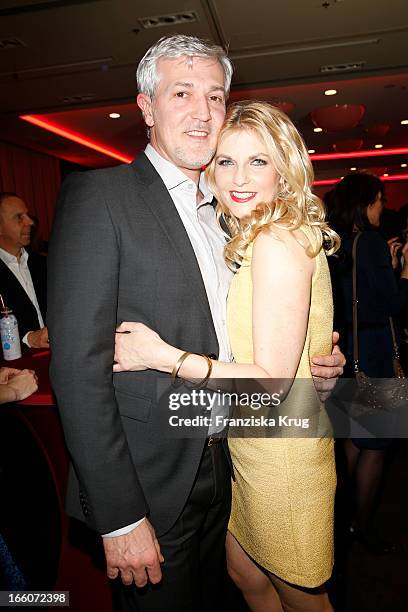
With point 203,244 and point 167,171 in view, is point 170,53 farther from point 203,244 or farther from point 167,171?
point 203,244

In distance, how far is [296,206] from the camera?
4.56ft

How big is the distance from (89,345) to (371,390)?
1.70 meters

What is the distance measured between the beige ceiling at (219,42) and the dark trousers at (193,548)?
3.22 m

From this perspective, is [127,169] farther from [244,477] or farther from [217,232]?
[244,477]

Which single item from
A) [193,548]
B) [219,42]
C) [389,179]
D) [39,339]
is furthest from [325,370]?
[389,179]

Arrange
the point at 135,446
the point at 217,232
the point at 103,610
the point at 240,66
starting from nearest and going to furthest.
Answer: the point at 135,446, the point at 217,232, the point at 103,610, the point at 240,66

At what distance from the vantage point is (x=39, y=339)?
2732 millimetres

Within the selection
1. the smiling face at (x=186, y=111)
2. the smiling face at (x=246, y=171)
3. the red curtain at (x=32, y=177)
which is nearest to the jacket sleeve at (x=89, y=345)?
the smiling face at (x=186, y=111)

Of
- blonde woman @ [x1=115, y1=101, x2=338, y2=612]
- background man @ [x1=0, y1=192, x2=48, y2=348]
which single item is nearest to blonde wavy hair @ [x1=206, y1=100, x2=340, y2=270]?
blonde woman @ [x1=115, y1=101, x2=338, y2=612]

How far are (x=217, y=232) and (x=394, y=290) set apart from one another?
1.20m

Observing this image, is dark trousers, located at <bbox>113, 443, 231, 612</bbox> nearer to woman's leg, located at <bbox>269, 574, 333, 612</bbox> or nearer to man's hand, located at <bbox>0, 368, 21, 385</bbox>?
woman's leg, located at <bbox>269, 574, 333, 612</bbox>

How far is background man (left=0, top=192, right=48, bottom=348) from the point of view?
3.22 meters

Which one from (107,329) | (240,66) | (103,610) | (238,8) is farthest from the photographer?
(240,66)

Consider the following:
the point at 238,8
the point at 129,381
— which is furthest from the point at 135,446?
the point at 238,8
